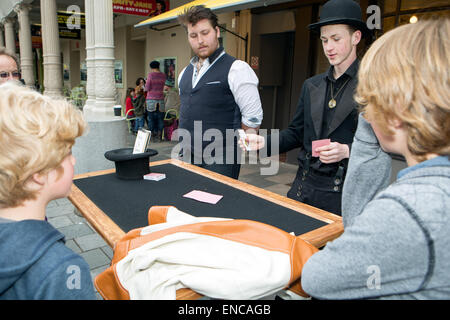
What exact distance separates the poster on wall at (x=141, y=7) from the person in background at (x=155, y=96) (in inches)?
43.2

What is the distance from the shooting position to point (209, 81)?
2.78m

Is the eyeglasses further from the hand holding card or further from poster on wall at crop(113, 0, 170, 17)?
poster on wall at crop(113, 0, 170, 17)

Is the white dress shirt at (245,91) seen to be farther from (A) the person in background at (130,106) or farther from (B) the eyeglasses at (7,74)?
(A) the person in background at (130,106)

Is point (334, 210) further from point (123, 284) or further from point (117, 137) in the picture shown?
point (117, 137)

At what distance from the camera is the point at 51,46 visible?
23.7 feet

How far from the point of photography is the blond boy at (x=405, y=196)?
28.1 inches

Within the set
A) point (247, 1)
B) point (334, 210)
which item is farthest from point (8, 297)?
point (247, 1)

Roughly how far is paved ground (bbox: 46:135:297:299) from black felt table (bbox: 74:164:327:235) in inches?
33.9

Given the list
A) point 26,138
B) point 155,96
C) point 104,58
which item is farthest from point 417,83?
point 155,96

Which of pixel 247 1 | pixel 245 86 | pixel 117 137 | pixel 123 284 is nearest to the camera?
pixel 123 284

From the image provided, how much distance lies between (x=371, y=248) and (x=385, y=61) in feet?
1.47

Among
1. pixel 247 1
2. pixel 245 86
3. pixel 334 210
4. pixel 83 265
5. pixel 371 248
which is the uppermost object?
pixel 247 1

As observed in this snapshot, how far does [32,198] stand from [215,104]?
194 cm

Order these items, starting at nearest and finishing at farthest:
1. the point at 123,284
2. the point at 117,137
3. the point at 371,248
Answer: the point at 371,248 < the point at 123,284 < the point at 117,137
